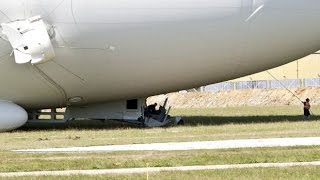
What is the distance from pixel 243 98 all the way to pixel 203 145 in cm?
6357

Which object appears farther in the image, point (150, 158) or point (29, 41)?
point (29, 41)

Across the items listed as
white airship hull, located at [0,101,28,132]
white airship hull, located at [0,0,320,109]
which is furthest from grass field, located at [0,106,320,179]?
white airship hull, located at [0,0,320,109]

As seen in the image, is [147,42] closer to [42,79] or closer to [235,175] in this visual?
[42,79]

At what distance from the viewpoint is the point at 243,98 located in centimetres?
8538

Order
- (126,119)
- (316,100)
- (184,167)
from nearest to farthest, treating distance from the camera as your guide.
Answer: (184,167) < (126,119) < (316,100)

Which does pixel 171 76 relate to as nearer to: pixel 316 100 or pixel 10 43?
pixel 10 43

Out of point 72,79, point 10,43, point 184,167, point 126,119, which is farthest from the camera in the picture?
point 126,119

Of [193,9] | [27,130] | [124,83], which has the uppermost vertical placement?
[193,9]

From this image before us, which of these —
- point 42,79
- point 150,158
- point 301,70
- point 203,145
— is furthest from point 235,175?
point 301,70

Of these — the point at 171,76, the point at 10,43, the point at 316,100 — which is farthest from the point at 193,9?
the point at 316,100

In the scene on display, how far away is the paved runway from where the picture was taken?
844 inches

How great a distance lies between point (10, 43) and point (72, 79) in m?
3.64

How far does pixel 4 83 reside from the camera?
108 feet

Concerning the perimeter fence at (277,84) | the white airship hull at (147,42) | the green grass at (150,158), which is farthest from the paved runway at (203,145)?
the perimeter fence at (277,84)
